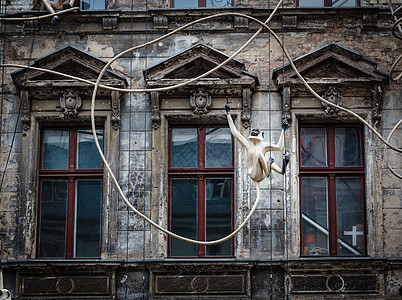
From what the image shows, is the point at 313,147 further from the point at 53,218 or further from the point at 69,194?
the point at 53,218

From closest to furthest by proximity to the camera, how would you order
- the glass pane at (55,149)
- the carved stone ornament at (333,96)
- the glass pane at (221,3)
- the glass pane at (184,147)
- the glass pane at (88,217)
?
1. the glass pane at (88,217)
2. the carved stone ornament at (333,96)
3. the glass pane at (184,147)
4. the glass pane at (55,149)
5. the glass pane at (221,3)

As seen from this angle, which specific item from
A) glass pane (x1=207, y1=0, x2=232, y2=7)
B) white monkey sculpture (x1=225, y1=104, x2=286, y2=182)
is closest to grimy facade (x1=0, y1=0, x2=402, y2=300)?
glass pane (x1=207, y1=0, x2=232, y2=7)

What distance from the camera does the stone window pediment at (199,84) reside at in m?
12.0

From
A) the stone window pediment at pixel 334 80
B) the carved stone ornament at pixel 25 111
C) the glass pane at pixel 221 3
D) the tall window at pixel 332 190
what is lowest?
the tall window at pixel 332 190

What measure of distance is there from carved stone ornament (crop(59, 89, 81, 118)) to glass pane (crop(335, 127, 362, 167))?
4390 mm

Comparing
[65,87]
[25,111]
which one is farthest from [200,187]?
[25,111]

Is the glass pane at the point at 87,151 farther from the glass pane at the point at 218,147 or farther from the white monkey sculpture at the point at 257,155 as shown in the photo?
the white monkey sculpture at the point at 257,155

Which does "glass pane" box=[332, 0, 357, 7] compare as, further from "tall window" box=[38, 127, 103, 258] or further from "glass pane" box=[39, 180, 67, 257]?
"glass pane" box=[39, 180, 67, 257]

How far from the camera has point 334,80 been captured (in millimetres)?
12008

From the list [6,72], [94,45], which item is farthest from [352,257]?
[6,72]

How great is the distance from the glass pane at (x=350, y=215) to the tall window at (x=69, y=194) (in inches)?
156

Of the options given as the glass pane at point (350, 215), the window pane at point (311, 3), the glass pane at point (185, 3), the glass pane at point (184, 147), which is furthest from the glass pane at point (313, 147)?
the glass pane at point (185, 3)

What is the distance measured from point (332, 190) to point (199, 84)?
2809 millimetres

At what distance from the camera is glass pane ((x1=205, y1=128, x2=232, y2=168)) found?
12.1m
